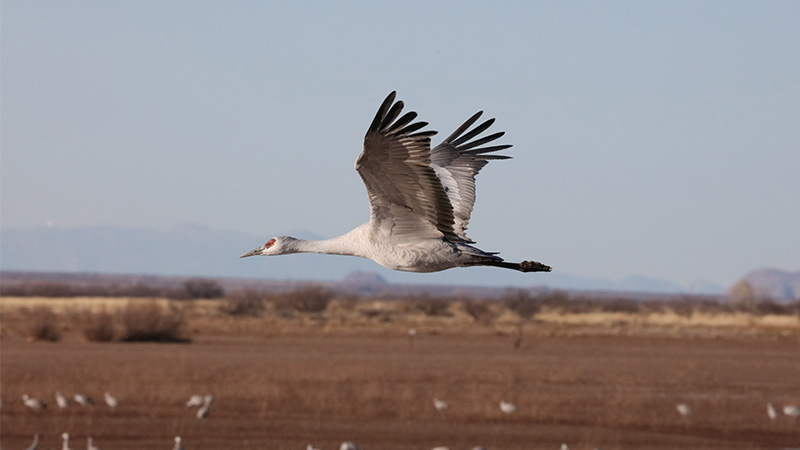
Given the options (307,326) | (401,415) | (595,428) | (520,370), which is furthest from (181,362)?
(307,326)

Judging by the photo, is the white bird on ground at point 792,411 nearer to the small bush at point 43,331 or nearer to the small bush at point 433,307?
the small bush at point 43,331

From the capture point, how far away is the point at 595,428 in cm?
2864

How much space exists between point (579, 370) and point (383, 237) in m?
31.8

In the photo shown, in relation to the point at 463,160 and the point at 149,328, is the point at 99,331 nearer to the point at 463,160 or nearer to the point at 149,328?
the point at 149,328

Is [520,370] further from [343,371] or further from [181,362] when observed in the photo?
[181,362]

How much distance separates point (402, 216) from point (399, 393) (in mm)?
23189

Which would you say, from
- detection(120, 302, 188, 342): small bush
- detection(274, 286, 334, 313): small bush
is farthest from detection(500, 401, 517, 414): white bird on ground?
detection(274, 286, 334, 313): small bush

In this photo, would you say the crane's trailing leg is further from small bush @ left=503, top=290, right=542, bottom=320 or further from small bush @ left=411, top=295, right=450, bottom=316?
small bush @ left=411, top=295, right=450, bottom=316

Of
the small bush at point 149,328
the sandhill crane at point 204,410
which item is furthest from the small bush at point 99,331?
the sandhill crane at point 204,410

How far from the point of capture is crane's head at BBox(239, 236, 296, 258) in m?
11.5

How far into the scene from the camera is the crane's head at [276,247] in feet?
37.7

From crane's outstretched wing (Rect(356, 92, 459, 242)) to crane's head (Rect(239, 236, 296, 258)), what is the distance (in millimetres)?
1218

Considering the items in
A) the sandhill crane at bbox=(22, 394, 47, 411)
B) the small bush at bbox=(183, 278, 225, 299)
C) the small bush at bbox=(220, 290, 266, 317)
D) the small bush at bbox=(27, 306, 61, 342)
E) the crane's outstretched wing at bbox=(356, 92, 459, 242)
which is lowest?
the sandhill crane at bbox=(22, 394, 47, 411)

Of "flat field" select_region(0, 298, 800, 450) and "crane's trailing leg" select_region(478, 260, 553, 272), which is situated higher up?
"crane's trailing leg" select_region(478, 260, 553, 272)
